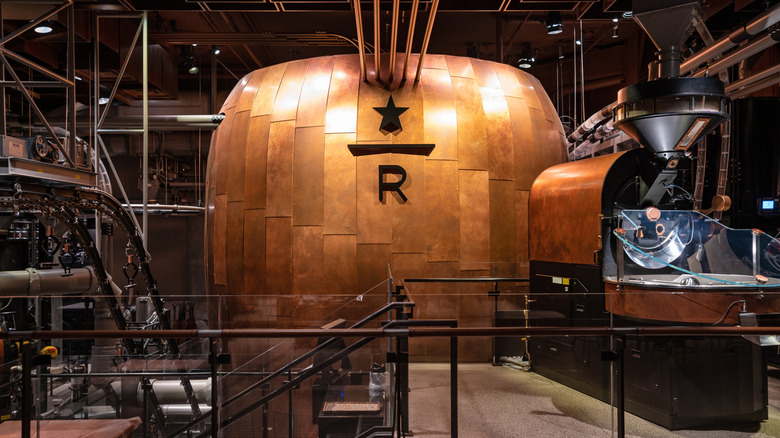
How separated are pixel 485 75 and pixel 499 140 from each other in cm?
106

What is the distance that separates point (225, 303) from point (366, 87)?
14.1ft

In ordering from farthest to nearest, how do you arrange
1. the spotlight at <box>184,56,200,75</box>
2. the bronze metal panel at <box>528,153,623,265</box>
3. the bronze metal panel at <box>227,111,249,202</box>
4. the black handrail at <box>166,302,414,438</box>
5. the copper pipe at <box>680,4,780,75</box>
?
the spotlight at <box>184,56,200,75</box> < the bronze metal panel at <box>227,111,249,202</box> < the copper pipe at <box>680,4,780,75</box> < the bronze metal panel at <box>528,153,623,265</box> < the black handrail at <box>166,302,414,438</box>

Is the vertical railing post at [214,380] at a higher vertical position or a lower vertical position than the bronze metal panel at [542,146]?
lower

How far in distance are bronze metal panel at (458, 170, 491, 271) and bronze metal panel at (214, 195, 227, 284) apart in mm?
3333

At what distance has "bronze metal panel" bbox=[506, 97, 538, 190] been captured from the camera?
674 centimetres

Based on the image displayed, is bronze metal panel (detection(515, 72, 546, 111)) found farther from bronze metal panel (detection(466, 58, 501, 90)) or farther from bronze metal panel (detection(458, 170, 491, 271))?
bronze metal panel (detection(458, 170, 491, 271))

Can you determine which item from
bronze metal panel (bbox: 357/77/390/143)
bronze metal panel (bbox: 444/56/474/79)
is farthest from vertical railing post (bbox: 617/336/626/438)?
bronze metal panel (bbox: 444/56/474/79)

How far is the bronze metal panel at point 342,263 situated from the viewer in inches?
253

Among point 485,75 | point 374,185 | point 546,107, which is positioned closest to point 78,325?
point 374,185

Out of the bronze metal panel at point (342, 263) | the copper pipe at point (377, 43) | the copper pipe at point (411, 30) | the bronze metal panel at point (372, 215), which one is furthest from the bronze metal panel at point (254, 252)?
the copper pipe at point (411, 30)

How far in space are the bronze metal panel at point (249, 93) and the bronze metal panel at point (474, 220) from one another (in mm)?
3210

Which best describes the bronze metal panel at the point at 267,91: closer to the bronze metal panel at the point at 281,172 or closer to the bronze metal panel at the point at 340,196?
the bronze metal panel at the point at 281,172

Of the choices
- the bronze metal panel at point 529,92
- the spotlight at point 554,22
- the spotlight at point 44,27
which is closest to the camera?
the bronze metal panel at point 529,92

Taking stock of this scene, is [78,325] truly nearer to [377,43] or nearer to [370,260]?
[370,260]
